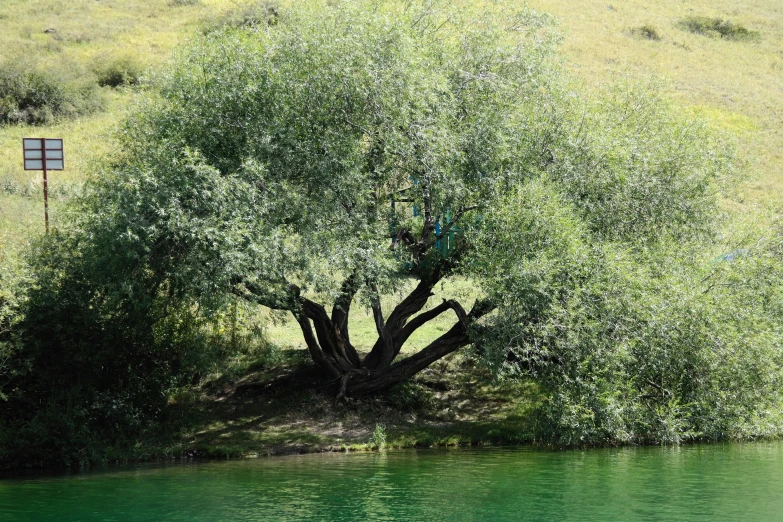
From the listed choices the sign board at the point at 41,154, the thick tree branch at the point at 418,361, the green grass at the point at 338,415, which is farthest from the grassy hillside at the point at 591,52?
the thick tree branch at the point at 418,361

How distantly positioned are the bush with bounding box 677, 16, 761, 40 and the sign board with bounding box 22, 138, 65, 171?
71665mm

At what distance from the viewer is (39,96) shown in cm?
5709

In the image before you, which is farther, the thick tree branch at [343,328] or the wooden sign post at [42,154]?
the wooden sign post at [42,154]

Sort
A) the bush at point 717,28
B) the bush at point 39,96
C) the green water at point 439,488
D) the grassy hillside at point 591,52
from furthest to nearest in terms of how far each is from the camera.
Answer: the bush at point 717,28
the bush at point 39,96
the grassy hillside at point 591,52
the green water at point 439,488

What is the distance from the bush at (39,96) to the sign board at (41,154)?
2704 cm

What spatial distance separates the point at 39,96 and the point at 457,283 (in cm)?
3808

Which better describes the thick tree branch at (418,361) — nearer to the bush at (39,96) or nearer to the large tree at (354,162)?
the large tree at (354,162)

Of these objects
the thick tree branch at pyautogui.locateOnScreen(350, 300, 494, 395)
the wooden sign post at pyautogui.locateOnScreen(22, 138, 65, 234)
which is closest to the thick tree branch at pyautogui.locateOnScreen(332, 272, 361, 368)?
the thick tree branch at pyautogui.locateOnScreen(350, 300, 494, 395)

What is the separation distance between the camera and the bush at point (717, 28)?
8688 centimetres

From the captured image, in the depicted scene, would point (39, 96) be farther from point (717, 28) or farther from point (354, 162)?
point (717, 28)

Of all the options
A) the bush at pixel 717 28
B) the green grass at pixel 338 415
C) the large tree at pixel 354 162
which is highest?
the bush at pixel 717 28

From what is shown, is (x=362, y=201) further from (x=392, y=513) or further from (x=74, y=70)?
(x=74, y=70)

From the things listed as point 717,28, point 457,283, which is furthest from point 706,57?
point 457,283

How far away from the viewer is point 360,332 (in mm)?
33375
